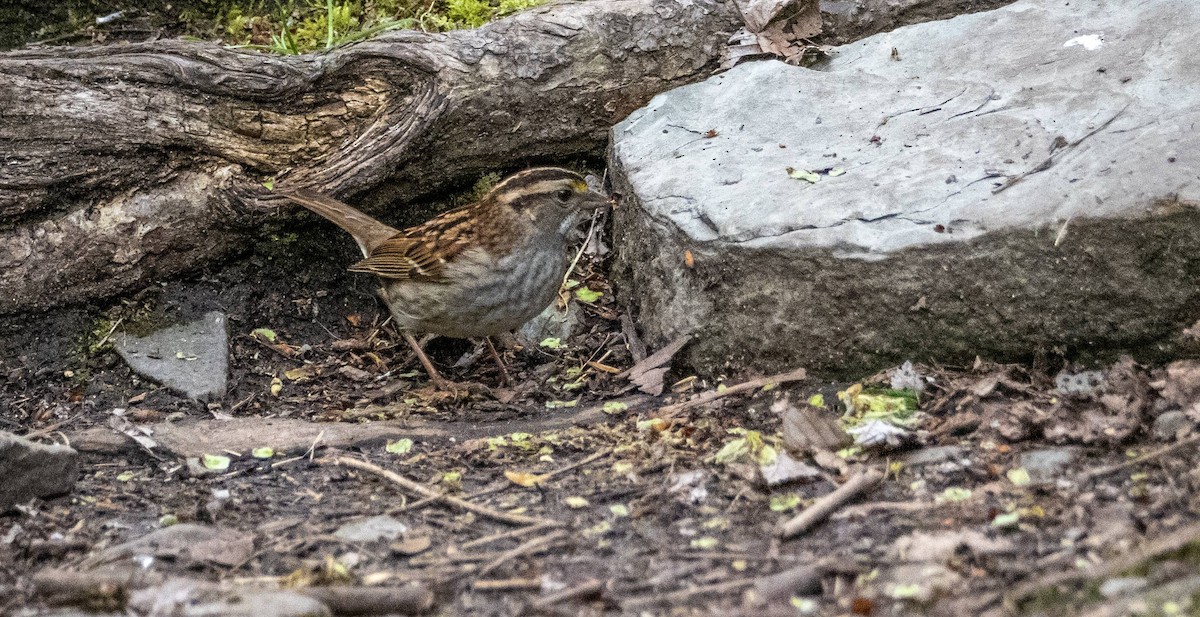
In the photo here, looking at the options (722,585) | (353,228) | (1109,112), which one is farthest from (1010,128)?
(353,228)

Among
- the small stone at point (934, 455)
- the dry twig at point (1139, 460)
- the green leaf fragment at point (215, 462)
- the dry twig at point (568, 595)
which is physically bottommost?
the small stone at point (934, 455)

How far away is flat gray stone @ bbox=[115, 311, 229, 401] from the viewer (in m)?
5.73

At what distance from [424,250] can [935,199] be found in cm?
266

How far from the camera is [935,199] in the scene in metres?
4.90

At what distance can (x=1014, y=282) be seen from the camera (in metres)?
4.63

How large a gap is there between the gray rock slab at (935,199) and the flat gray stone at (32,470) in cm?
275

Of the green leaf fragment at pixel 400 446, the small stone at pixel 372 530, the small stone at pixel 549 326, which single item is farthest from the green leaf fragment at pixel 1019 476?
the small stone at pixel 549 326

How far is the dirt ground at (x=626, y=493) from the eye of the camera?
340 cm

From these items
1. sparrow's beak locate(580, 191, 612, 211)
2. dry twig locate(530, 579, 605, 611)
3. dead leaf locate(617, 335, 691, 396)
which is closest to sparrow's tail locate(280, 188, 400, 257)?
sparrow's beak locate(580, 191, 612, 211)

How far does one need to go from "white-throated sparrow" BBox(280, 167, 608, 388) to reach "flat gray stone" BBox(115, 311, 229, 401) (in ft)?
2.90

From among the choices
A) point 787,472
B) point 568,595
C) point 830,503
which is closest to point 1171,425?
point 830,503

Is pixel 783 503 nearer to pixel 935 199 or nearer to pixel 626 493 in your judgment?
pixel 626 493

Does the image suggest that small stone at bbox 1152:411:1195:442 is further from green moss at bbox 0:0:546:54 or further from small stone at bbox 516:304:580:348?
green moss at bbox 0:0:546:54

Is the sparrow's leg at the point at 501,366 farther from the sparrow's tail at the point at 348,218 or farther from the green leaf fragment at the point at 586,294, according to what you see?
the sparrow's tail at the point at 348,218
